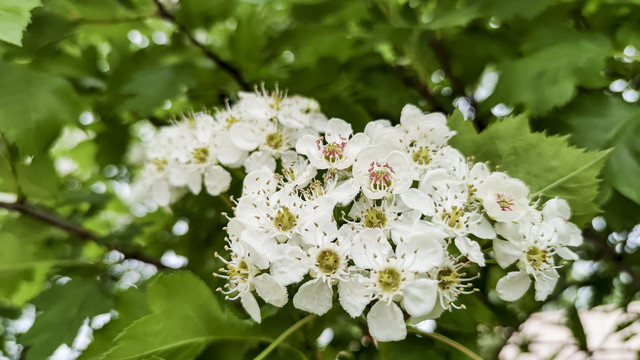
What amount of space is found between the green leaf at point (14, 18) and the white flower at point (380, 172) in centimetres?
45

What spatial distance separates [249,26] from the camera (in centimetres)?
127

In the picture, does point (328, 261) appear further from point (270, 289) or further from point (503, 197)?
point (503, 197)

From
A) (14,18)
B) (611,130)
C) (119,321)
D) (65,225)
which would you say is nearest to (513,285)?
(611,130)

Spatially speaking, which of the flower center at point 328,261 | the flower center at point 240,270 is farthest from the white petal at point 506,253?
the flower center at point 240,270

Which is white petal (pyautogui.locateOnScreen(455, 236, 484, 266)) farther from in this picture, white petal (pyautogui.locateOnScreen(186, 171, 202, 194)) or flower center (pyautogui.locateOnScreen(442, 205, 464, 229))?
white petal (pyautogui.locateOnScreen(186, 171, 202, 194))

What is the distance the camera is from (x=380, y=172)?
0.73 metres

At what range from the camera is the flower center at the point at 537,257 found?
745 mm

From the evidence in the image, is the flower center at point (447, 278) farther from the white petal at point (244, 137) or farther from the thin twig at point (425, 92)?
the thin twig at point (425, 92)

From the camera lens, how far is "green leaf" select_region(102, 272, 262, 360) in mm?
749

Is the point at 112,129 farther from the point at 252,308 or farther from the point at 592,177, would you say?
the point at 592,177

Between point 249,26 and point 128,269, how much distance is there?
574 mm

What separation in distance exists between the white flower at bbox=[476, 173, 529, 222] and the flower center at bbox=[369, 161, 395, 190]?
0.39 feet

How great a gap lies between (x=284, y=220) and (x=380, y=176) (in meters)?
0.13

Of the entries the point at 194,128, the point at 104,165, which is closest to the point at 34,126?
the point at 194,128
